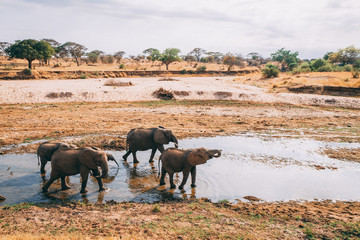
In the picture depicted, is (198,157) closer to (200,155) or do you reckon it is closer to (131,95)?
(200,155)

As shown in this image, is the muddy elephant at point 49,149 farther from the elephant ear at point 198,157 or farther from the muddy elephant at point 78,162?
the elephant ear at point 198,157

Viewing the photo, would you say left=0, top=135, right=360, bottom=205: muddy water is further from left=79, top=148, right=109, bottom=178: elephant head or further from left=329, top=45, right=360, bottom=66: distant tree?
left=329, top=45, right=360, bottom=66: distant tree

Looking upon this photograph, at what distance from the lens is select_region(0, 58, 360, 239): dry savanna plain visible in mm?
7039

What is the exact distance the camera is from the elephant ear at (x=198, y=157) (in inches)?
370

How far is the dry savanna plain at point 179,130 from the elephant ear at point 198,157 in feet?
4.45

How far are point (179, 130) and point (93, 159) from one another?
10.3m

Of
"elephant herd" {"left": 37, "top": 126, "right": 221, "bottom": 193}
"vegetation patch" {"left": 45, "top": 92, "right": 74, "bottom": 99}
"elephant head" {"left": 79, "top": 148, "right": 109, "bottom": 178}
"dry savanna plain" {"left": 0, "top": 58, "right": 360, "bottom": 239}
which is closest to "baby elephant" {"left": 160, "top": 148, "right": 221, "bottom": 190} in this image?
"elephant herd" {"left": 37, "top": 126, "right": 221, "bottom": 193}

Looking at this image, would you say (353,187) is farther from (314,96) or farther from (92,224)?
(314,96)

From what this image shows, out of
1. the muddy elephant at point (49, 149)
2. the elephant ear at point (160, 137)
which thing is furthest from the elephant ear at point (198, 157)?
the muddy elephant at point (49, 149)

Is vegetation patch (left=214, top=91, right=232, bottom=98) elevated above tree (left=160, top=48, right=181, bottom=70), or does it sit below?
below

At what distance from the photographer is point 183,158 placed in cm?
980

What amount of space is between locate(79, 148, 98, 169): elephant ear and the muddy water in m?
1.16

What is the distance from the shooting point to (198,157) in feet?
31.0

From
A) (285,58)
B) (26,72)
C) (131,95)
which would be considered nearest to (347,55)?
(285,58)
